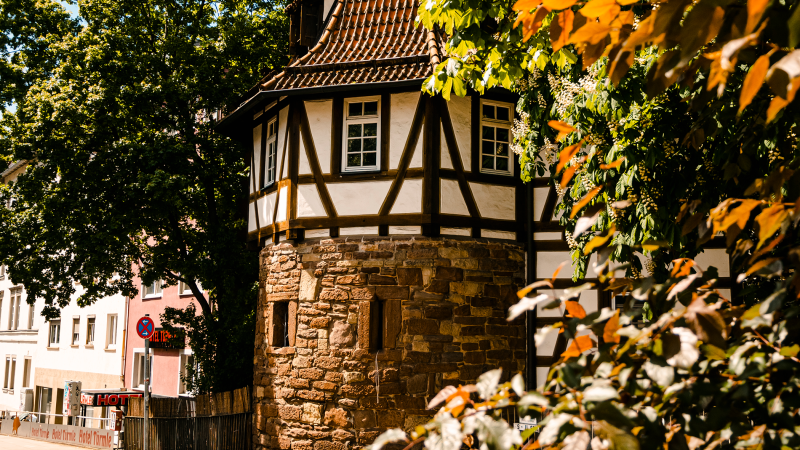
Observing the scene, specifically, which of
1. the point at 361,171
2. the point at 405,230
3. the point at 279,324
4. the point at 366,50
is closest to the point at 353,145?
the point at 361,171

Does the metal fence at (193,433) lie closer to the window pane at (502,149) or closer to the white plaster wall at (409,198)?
the white plaster wall at (409,198)

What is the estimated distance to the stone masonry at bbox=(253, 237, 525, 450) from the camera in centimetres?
1054

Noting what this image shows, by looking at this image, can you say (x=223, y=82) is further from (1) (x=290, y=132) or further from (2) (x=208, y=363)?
(2) (x=208, y=363)

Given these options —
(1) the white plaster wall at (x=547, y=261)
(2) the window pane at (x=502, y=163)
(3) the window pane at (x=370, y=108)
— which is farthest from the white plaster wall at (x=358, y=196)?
(1) the white plaster wall at (x=547, y=261)

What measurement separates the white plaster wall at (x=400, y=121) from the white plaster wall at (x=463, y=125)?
56cm

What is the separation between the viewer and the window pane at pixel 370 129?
11.3 meters

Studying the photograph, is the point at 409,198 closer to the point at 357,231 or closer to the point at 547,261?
the point at 357,231

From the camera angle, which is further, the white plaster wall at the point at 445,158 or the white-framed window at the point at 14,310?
the white-framed window at the point at 14,310

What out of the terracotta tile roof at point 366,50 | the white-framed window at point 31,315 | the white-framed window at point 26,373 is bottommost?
the white-framed window at point 26,373

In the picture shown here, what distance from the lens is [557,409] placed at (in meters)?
1.73

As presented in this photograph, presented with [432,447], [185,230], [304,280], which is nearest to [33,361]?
[185,230]

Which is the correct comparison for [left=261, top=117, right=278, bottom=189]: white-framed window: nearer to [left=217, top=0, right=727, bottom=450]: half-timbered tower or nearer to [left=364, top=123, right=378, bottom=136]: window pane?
[left=217, top=0, right=727, bottom=450]: half-timbered tower

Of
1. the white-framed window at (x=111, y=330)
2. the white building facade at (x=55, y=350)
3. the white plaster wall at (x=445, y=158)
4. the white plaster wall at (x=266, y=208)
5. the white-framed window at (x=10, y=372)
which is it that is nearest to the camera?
the white plaster wall at (x=445, y=158)

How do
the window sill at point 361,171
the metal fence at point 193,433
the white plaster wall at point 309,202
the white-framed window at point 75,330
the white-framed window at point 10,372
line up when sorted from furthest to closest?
the white-framed window at point 10,372, the white-framed window at point 75,330, the metal fence at point 193,433, the white plaster wall at point 309,202, the window sill at point 361,171
